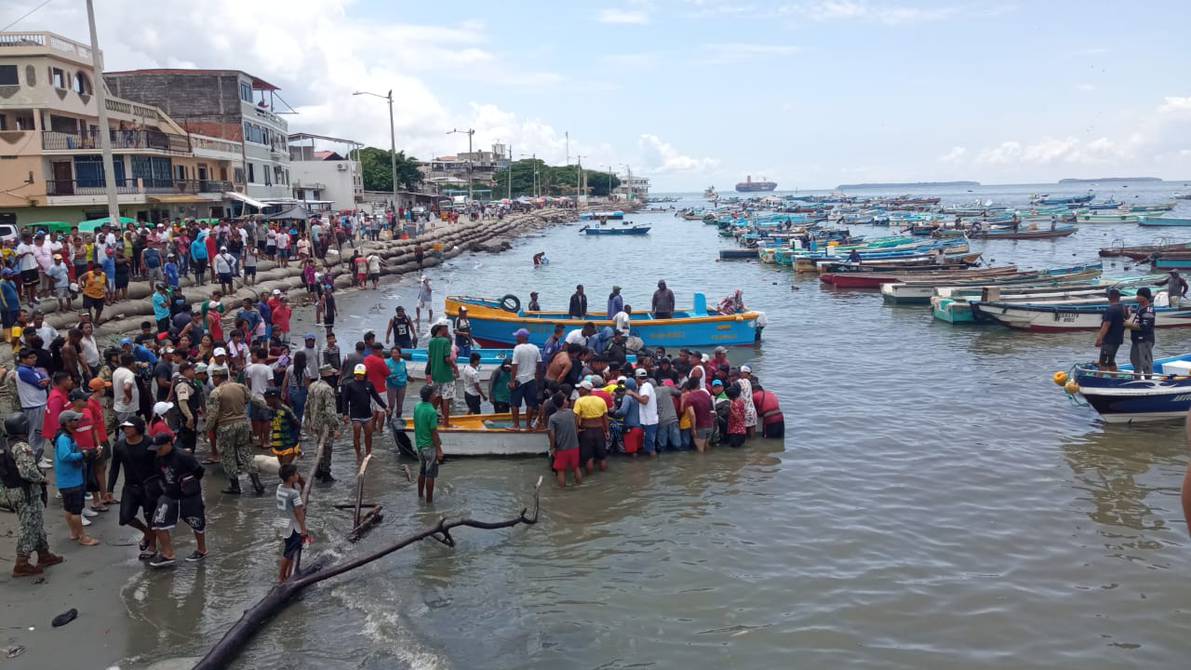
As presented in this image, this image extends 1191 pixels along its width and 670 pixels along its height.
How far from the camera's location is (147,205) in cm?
3841

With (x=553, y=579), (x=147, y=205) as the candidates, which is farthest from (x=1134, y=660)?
(x=147, y=205)

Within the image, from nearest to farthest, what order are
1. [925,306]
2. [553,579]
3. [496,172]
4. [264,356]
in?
1. [553,579]
2. [264,356]
3. [925,306]
4. [496,172]

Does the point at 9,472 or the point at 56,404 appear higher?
the point at 56,404

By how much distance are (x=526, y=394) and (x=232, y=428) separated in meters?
4.54

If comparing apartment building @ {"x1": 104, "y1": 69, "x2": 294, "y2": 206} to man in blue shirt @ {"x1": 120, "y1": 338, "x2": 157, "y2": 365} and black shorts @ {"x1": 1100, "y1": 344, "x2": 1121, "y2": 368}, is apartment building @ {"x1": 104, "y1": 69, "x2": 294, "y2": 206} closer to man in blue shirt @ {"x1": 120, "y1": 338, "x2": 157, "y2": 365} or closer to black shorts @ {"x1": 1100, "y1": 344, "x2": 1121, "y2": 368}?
man in blue shirt @ {"x1": 120, "y1": 338, "x2": 157, "y2": 365}

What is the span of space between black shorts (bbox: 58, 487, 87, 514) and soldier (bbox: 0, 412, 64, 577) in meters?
0.55

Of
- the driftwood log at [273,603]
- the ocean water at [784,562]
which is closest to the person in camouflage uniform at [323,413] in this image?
the ocean water at [784,562]

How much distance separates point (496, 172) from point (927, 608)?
5806 inches

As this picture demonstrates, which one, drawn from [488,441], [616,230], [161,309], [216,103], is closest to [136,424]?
[488,441]

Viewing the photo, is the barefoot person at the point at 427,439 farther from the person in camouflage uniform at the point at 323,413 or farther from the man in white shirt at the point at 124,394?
the man in white shirt at the point at 124,394

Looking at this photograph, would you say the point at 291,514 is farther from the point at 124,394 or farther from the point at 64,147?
the point at 64,147

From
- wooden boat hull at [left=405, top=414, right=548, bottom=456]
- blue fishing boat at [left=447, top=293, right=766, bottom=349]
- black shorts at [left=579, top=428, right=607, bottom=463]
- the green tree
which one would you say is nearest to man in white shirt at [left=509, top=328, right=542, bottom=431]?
wooden boat hull at [left=405, top=414, right=548, bottom=456]

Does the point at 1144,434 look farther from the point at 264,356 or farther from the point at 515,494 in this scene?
the point at 264,356

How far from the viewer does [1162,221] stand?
8081cm
